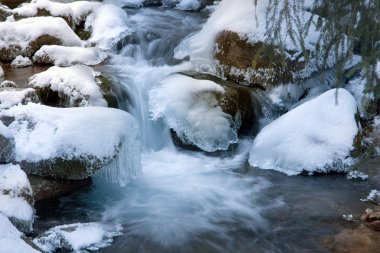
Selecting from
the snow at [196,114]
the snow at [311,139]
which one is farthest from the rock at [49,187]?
the snow at [311,139]

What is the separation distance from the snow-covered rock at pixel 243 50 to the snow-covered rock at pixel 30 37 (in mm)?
2565

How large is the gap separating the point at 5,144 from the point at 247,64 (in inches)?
189

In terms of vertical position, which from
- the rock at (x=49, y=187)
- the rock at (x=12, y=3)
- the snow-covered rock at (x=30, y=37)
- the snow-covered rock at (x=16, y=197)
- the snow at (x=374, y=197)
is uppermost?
the rock at (x=12, y=3)

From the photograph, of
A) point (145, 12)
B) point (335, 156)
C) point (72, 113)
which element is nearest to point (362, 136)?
point (335, 156)

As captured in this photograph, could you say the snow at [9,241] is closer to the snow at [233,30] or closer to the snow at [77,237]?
the snow at [77,237]

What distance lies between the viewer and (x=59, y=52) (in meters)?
9.16

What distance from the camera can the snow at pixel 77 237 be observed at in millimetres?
4656

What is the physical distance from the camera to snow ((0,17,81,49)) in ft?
31.4

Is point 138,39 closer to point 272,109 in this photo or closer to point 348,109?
point 272,109

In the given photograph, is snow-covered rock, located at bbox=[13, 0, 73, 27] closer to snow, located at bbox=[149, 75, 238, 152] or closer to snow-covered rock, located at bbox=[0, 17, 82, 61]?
snow-covered rock, located at bbox=[0, 17, 82, 61]

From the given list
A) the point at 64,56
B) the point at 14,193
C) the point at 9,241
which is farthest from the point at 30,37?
the point at 9,241

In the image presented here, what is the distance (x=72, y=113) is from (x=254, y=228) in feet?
9.61

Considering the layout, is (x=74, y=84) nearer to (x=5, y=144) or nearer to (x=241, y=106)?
(x=5, y=144)

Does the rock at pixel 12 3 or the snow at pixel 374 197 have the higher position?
the rock at pixel 12 3
